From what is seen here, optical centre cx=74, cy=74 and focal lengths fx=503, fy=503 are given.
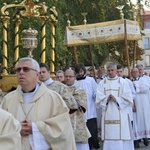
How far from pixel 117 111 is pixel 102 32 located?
10.2ft

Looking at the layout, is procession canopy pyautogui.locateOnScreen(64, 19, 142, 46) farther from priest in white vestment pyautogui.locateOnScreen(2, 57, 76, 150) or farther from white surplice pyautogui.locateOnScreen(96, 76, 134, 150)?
priest in white vestment pyautogui.locateOnScreen(2, 57, 76, 150)

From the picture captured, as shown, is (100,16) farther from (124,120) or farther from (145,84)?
(124,120)

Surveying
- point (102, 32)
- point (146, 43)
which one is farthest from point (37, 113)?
point (146, 43)

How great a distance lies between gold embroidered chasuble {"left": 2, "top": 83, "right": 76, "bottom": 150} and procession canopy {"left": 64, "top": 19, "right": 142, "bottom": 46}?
6.71 metres

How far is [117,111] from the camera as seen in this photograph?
9.72 metres

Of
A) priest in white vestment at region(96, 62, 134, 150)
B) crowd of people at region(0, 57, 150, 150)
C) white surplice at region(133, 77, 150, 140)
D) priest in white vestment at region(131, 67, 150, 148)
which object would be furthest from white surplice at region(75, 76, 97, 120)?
white surplice at region(133, 77, 150, 140)

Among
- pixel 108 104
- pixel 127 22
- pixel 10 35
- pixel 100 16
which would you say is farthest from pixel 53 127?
pixel 100 16

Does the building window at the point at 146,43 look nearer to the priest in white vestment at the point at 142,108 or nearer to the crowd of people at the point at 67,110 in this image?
the crowd of people at the point at 67,110

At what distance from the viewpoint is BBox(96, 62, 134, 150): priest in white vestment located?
9.68 metres

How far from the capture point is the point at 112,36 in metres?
12.1

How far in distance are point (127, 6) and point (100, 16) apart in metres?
1.13

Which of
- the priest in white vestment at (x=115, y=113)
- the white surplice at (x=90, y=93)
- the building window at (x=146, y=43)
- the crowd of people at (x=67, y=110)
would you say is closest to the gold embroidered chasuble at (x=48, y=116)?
the crowd of people at (x=67, y=110)

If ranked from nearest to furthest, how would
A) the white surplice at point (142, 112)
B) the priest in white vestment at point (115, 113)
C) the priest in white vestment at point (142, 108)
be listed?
the priest in white vestment at point (115, 113) < the priest in white vestment at point (142, 108) < the white surplice at point (142, 112)

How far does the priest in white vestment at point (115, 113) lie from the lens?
9.68 m
